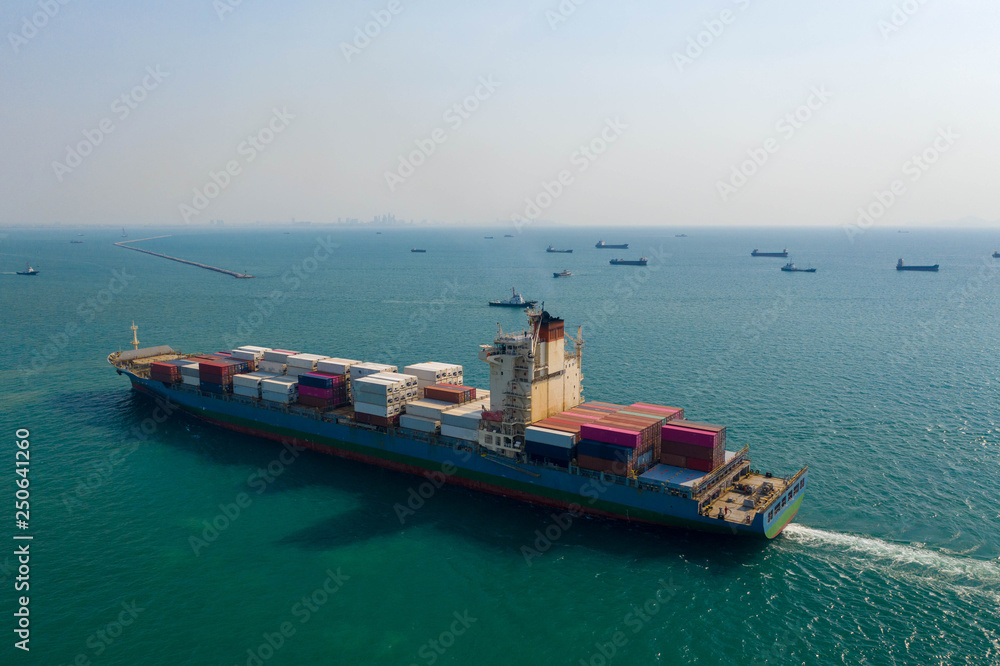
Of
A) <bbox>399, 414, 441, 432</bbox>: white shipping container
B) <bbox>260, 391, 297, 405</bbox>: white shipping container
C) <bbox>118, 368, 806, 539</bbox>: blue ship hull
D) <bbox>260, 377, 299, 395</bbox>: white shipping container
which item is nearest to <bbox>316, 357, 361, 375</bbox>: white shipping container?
<bbox>260, 377, 299, 395</bbox>: white shipping container

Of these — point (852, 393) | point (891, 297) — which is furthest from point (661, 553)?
point (891, 297)

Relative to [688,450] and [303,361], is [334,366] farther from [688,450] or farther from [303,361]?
[688,450]

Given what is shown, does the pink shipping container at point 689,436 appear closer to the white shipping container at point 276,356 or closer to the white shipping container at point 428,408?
the white shipping container at point 428,408

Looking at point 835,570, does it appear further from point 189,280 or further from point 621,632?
point 189,280

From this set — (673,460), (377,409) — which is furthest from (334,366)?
(673,460)

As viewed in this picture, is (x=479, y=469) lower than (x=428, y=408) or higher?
lower

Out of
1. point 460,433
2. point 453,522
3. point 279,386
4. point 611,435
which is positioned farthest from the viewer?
point 279,386

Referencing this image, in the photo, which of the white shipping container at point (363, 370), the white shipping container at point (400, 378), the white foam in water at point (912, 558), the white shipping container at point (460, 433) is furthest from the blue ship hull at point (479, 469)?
the white shipping container at point (363, 370)
